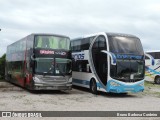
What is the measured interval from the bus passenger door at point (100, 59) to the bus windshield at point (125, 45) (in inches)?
20.7

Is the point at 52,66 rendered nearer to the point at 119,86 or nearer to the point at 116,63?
the point at 116,63

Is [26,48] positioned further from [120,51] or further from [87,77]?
[120,51]

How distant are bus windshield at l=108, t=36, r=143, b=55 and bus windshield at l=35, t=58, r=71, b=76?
3063mm

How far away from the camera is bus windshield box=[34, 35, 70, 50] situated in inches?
824

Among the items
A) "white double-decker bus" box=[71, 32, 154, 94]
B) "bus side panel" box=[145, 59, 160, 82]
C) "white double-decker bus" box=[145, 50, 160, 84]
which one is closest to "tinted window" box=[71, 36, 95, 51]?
"white double-decker bus" box=[71, 32, 154, 94]

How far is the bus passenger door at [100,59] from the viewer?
2051cm

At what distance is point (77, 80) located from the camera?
25.1 metres

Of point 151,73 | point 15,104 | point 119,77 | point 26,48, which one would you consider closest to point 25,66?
point 26,48

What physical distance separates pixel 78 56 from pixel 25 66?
12.7 feet

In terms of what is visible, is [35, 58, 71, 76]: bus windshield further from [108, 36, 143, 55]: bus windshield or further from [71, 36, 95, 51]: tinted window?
[108, 36, 143, 55]: bus windshield

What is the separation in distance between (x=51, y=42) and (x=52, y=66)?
1.41 metres

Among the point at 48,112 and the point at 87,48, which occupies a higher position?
the point at 87,48

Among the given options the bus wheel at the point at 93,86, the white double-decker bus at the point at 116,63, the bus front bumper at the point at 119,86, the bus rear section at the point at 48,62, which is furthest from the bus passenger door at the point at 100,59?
the bus rear section at the point at 48,62

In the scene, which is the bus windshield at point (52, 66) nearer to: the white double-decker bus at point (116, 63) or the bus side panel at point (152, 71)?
the white double-decker bus at point (116, 63)
